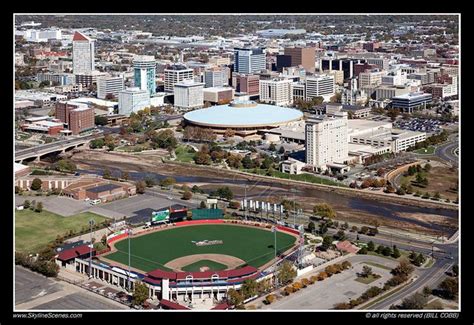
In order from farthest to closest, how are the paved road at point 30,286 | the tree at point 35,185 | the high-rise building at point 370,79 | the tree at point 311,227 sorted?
the high-rise building at point 370,79 → the tree at point 35,185 → the tree at point 311,227 → the paved road at point 30,286

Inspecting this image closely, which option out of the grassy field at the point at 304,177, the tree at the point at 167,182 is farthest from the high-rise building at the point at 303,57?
the tree at the point at 167,182

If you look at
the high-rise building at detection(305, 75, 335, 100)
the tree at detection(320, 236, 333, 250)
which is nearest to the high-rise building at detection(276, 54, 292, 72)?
the high-rise building at detection(305, 75, 335, 100)

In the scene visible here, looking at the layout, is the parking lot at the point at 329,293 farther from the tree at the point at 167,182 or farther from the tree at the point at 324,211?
the tree at the point at 167,182

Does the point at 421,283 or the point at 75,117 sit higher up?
the point at 75,117

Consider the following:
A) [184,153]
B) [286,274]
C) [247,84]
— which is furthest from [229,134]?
[286,274]

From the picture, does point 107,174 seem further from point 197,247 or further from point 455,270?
point 455,270

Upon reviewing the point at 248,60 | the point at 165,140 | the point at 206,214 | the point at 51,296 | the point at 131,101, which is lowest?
the point at 51,296
